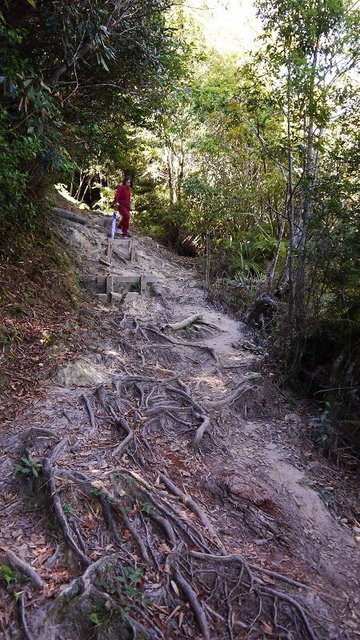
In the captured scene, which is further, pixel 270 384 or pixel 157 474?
pixel 270 384

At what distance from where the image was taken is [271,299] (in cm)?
978

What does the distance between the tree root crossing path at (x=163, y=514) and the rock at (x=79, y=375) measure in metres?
0.02

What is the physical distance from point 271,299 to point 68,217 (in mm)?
5250

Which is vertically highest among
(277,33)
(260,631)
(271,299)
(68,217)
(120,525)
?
(277,33)

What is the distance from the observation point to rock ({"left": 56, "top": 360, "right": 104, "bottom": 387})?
18.2ft

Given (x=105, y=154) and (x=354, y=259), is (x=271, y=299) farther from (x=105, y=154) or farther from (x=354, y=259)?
(x=105, y=154)

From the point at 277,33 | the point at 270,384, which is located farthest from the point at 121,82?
the point at 270,384

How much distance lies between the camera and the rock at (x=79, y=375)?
5539mm

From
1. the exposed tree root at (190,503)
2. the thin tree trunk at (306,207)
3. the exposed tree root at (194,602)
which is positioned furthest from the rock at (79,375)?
the thin tree trunk at (306,207)

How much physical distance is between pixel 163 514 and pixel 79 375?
2382 millimetres

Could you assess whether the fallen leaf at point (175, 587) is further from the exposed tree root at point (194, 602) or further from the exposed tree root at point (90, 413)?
the exposed tree root at point (90, 413)

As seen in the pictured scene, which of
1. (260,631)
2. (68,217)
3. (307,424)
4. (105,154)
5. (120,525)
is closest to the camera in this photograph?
(260,631)

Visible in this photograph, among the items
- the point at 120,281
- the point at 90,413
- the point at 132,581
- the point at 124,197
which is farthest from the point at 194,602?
the point at 124,197

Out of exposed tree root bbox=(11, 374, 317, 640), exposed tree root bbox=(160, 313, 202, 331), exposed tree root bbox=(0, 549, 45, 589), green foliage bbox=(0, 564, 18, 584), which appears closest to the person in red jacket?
exposed tree root bbox=(160, 313, 202, 331)
